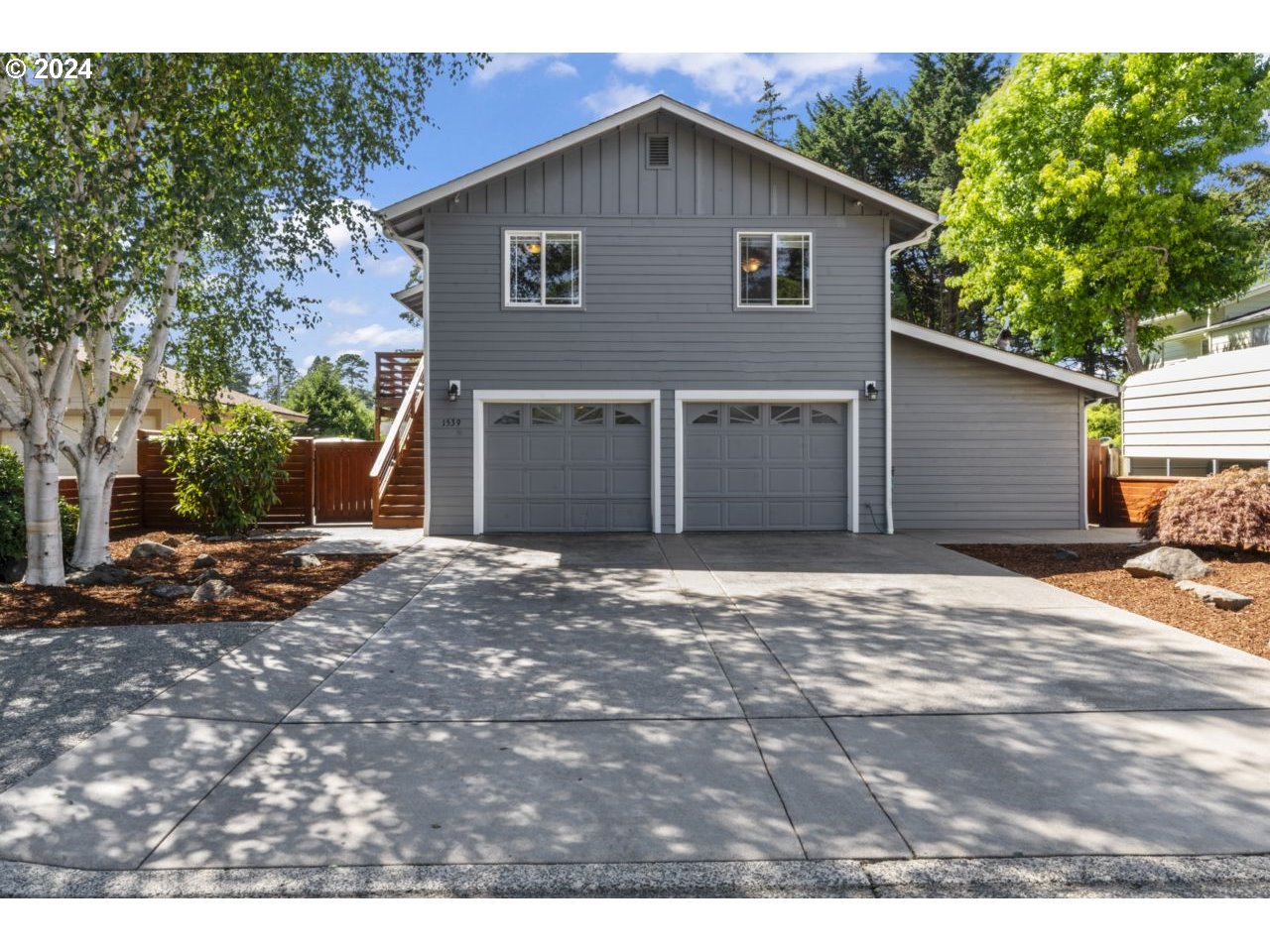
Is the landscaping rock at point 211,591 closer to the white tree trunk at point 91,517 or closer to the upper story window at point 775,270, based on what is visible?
the white tree trunk at point 91,517

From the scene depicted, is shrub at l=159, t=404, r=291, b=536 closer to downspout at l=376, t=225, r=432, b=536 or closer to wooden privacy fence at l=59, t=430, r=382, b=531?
wooden privacy fence at l=59, t=430, r=382, b=531

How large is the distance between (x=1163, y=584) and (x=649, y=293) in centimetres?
742

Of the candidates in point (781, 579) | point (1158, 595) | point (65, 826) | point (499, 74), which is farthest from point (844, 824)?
point (499, 74)

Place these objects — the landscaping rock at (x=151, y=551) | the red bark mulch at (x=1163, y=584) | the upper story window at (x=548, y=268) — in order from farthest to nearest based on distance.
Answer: the upper story window at (x=548, y=268)
the landscaping rock at (x=151, y=551)
the red bark mulch at (x=1163, y=584)

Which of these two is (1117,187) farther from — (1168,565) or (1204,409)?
(1168,565)

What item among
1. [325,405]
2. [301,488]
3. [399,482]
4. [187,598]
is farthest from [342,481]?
[325,405]

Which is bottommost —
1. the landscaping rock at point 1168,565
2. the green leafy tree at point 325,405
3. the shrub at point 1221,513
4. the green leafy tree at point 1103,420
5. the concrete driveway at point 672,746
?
the concrete driveway at point 672,746

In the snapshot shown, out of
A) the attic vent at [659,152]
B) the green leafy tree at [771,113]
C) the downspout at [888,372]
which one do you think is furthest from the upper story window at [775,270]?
the green leafy tree at [771,113]

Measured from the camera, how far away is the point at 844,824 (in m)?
3.00

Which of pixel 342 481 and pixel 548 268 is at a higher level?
pixel 548 268

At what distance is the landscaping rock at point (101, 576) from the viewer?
7574 millimetres

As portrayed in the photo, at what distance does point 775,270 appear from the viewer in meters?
11.7

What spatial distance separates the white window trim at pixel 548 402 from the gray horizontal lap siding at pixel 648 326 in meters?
0.09

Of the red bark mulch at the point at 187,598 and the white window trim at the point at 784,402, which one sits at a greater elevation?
the white window trim at the point at 784,402
